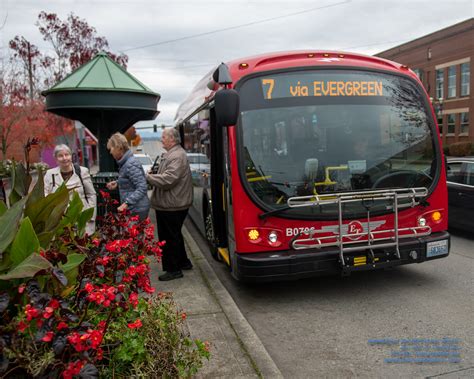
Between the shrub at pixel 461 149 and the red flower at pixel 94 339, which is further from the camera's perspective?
the shrub at pixel 461 149

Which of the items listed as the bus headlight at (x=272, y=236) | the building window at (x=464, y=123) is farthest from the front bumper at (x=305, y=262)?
the building window at (x=464, y=123)

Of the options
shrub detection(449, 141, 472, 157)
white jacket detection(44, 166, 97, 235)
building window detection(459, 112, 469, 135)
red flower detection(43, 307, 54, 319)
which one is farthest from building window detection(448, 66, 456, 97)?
red flower detection(43, 307, 54, 319)

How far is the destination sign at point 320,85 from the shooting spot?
495 cm

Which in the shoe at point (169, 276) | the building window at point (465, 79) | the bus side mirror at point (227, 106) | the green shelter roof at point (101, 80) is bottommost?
the shoe at point (169, 276)

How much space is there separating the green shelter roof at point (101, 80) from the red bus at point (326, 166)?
2.54 m

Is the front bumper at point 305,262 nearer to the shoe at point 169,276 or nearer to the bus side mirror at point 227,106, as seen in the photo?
the shoe at point 169,276

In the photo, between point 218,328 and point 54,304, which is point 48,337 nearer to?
point 54,304

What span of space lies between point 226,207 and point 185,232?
4.19 m

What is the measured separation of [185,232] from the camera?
30.4 ft

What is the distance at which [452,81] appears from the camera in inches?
1516

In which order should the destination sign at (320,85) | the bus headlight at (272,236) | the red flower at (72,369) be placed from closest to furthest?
the red flower at (72,369)
the bus headlight at (272,236)
the destination sign at (320,85)

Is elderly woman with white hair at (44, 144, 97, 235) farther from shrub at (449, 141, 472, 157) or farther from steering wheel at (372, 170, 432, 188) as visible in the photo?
shrub at (449, 141, 472, 157)

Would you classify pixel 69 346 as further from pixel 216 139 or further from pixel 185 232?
pixel 185 232

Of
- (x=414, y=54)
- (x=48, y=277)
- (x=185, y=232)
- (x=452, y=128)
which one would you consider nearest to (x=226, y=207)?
(x=48, y=277)
